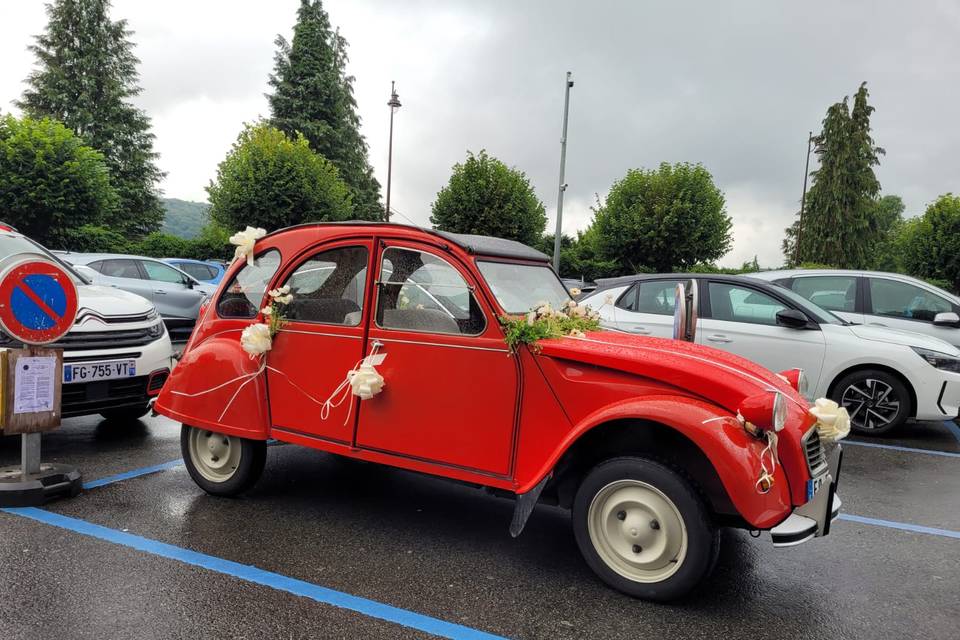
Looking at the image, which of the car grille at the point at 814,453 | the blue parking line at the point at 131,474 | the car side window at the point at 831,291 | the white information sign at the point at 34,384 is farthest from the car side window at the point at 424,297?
the car side window at the point at 831,291

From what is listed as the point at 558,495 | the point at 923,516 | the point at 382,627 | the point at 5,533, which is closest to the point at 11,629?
the point at 5,533

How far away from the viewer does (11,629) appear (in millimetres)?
2652

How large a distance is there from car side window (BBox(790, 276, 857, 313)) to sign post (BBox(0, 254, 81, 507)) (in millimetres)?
7884

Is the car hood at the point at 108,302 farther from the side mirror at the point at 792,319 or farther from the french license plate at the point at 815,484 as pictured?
the side mirror at the point at 792,319

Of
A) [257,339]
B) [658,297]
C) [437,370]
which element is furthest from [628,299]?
[257,339]

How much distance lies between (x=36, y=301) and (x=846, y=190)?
49442 millimetres

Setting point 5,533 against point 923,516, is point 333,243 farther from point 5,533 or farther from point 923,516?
point 923,516

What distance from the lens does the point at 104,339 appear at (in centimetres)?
526

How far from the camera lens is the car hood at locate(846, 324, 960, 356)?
6484 mm

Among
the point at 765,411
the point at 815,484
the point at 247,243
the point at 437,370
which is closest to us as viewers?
the point at 765,411

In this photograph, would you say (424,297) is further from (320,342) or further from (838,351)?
(838,351)

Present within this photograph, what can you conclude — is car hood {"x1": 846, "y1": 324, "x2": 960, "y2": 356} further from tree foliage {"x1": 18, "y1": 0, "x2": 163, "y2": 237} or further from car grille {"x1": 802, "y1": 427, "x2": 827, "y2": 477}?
tree foliage {"x1": 18, "y1": 0, "x2": 163, "y2": 237}

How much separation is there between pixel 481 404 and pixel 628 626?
4.08ft

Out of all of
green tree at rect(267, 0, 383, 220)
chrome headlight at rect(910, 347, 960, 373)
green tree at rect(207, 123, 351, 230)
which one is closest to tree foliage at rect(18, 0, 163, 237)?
green tree at rect(267, 0, 383, 220)
